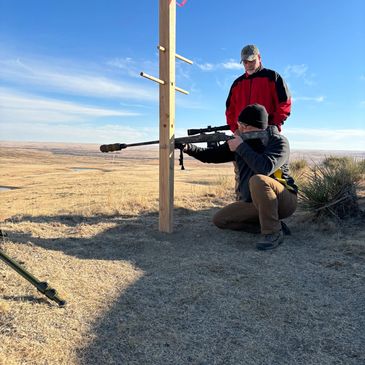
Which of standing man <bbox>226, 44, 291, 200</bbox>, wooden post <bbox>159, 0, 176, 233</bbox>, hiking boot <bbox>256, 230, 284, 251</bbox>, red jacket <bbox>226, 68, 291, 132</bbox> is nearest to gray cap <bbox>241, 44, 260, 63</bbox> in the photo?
standing man <bbox>226, 44, 291, 200</bbox>

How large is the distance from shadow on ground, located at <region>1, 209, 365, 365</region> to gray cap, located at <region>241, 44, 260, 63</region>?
2088 mm

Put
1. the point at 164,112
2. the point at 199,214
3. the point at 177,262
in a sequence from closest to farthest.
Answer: the point at 177,262 < the point at 164,112 < the point at 199,214

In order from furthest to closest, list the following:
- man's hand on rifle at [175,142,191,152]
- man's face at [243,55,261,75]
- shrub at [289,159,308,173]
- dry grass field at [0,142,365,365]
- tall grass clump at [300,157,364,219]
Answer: shrub at [289,159,308,173] → tall grass clump at [300,157,364,219] → man's face at [243,55,261,75] → man's hand on rifle at [175,142,191,152] → dry grass field at [0,142,365,365]

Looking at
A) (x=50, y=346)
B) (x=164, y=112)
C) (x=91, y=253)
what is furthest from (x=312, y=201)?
(x=50, y=346)

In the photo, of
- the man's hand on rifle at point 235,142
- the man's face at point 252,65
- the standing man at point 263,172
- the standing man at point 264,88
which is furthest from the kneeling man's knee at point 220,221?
the man's face at point 252,65

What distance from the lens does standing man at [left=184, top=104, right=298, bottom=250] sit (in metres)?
3.83

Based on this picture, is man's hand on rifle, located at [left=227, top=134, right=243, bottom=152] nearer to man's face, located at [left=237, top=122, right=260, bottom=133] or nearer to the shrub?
man's face, located at [left=237, top=122, right=260, bottom=133]

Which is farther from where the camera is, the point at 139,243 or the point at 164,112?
the point at 164,112

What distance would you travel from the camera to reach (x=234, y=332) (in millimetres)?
2213

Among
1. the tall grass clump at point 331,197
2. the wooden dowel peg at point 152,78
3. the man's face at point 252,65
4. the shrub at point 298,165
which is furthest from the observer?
the shrub at point 298,165

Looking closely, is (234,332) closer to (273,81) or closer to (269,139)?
(269,139)

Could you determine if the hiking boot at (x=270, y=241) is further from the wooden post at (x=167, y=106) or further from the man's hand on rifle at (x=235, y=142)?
the wooden post at (x=167, y=106)

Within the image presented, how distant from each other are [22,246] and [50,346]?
6.03 ft

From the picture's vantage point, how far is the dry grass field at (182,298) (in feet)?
6.56
